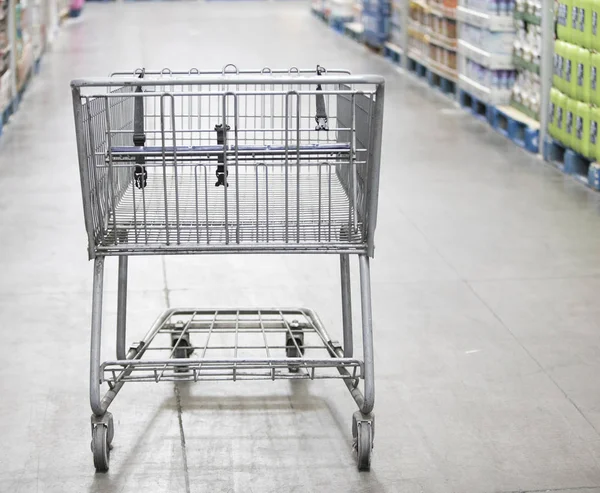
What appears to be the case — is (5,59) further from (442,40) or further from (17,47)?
(442,40)

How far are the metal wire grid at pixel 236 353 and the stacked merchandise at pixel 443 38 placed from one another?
23.7 ft

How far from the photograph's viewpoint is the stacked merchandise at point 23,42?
11156mm

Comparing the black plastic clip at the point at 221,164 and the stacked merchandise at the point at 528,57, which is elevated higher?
the black plastic clip at the point at 221,164

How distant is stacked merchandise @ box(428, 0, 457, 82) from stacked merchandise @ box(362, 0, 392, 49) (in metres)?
2.87

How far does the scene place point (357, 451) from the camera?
11.5ft

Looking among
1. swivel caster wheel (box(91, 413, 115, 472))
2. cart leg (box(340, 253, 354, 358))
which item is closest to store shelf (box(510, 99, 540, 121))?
cart leg (box(340, 253, 354, 358))

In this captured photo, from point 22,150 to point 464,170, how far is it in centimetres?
380

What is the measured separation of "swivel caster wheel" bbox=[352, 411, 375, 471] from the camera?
3406mm

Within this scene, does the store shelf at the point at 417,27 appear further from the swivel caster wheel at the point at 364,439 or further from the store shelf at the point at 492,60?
the swivel caster wheel at the point at 364,439

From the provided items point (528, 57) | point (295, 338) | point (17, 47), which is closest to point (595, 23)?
point (528, 57)

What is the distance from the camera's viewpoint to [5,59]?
1041 cm

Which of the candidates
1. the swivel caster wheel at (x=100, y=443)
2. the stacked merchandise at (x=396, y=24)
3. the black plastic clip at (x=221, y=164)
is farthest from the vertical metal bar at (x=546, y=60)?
the stacked merchandise at (x=396, y=24)

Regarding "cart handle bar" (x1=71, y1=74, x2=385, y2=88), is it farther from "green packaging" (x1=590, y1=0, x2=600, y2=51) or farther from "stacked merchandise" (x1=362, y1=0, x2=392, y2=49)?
"stacked merchandise" (x1=362, y1=0, x2=392, y2=49)

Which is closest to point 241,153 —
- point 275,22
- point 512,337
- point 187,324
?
point 187,324
